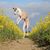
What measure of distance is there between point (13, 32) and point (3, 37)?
40.3 inches

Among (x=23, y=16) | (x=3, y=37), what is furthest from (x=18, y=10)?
(x=3, y=37)

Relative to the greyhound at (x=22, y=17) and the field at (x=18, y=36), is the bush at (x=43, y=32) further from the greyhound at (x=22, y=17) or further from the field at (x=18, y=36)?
the greyhound at (x=22, y=17)

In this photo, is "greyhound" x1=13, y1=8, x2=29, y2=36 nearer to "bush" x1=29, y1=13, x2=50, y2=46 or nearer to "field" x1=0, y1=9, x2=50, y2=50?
"field" x1=0, y1=9, x2=50, y2=50

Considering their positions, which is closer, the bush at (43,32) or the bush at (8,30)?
the bush at (43,32)

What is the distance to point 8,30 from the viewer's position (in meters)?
13.4

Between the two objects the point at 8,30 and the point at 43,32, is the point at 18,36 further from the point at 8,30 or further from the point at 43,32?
the point at 43,32

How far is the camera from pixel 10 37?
518 inches

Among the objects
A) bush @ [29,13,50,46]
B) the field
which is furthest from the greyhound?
bush @ [29,13,50,46]

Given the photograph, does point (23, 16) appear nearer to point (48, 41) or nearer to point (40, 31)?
point (40, 31)

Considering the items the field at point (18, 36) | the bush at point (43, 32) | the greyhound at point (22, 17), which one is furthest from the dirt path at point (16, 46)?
the greyhound at point (22, 17)

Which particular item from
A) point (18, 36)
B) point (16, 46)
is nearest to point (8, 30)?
point (18, 36)

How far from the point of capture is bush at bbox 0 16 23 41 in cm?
1287

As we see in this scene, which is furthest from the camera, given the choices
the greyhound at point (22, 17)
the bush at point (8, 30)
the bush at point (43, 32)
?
the greyhound at point (22, 17)

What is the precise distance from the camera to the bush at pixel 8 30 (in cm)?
1287
